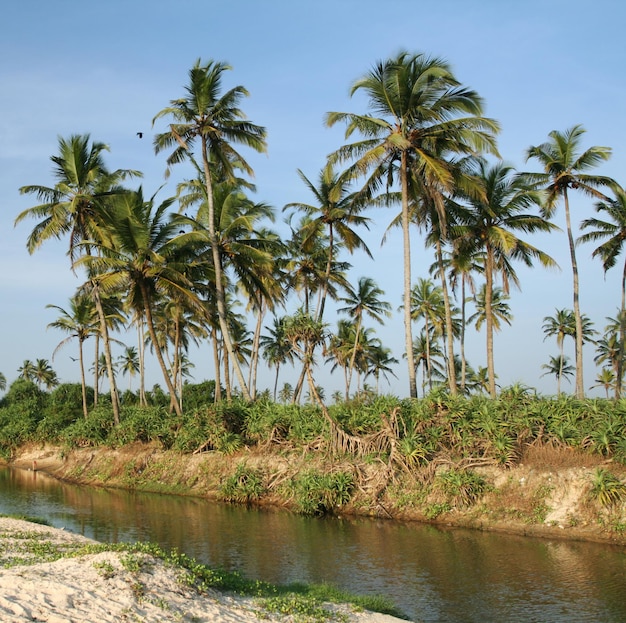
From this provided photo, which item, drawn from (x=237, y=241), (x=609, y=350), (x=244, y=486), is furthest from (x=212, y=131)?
(x=609, y=350)

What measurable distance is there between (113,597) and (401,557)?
27.5 ft

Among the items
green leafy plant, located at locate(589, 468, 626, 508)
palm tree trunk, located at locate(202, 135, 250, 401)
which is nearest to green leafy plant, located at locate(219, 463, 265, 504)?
palm tree trunk, located at locate(202, 135, 250, 401)

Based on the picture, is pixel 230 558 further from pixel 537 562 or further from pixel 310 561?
pixel 537 562

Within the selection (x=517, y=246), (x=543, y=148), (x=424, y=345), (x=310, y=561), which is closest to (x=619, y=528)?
(x=310, y=561)

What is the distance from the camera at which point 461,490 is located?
18203 mm

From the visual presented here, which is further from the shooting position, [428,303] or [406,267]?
[428,303]

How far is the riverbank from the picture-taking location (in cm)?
1636

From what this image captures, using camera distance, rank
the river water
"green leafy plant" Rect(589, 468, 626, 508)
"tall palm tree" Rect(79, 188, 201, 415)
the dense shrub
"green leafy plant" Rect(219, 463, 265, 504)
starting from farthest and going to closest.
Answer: "tall palm tree" Rect(79, 188, 201, 415) → "green leafy plant" Rect(219, 463, 265, 504) → the dense shrub → "green leafy plant" Rect(589, 468, 626, 508) → the river water

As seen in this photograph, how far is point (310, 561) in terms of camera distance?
13812 mm

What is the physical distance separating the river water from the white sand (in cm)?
310

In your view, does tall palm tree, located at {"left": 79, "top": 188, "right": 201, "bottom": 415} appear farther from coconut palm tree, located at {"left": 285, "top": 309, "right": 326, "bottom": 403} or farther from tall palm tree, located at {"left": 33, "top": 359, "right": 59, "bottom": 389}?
tall palm tree, located at {"left": 33, "top": 359, "right": 59, "bottom": 389}

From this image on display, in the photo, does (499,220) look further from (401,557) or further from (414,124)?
(401,557)

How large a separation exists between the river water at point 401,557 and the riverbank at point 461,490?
0.65m

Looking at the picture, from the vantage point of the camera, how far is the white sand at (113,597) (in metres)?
6.75
